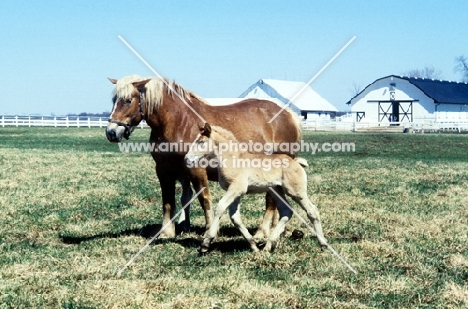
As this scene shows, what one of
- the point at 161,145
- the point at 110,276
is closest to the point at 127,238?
the point at 161,145

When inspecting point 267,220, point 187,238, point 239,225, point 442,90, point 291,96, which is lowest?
point 187,238

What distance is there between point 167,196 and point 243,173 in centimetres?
196

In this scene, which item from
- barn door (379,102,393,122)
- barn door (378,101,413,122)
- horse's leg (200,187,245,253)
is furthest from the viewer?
barn door (379,102,393,122)

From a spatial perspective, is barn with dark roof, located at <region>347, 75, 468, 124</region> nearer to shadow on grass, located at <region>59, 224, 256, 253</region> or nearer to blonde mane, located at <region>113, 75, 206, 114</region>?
shadow on grass, located at <region>59, 224, 256, 253</region>

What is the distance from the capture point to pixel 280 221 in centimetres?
762

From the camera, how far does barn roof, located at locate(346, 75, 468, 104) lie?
66225 millimetres

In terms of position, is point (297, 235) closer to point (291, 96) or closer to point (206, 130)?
point (206, 130)

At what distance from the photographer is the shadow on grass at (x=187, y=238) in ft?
26.0

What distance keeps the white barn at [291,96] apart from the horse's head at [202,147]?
6766 centimetres

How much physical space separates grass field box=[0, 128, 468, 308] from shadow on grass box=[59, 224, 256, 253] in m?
0.02

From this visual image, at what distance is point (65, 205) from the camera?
1147cm

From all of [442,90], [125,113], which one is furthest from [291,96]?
[125,113]

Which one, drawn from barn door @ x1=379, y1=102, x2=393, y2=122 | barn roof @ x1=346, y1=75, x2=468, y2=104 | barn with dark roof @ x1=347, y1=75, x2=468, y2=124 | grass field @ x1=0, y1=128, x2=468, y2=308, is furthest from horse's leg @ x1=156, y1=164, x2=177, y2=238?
barn door @ x1=379, y1=102, x2=393, y2=122

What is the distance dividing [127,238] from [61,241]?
40.1 inches
